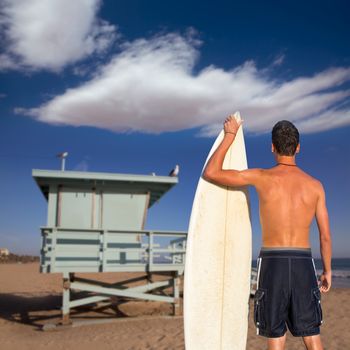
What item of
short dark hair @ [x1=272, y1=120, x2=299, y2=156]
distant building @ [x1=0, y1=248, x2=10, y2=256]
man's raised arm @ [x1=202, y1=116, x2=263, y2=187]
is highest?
short dark hair @ [x1=272, y1=120, x2=299, y2=156]

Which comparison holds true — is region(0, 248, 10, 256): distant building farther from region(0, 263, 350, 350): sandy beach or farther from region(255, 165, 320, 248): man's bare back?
region(255, 165, 320, 248): man's bare back

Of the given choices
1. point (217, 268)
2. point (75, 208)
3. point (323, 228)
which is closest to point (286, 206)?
point (323, 228)

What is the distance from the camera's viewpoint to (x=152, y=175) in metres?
13.3

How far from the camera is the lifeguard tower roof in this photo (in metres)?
12.6

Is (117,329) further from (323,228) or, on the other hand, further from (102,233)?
(323,228)

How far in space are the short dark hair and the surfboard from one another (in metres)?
0.59

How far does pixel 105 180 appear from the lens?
13.0 meters

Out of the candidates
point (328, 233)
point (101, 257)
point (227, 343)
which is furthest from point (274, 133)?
point (101, 257)

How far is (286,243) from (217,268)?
82 centimetres

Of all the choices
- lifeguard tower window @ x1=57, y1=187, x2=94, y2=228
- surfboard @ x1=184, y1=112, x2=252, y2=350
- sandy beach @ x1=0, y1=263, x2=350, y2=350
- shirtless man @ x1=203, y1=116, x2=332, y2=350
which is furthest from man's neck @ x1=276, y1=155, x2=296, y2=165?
lifeguard tower window @ x1=57, y1=187, x2=94, y2=228

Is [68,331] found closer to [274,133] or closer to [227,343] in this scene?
[227,343]

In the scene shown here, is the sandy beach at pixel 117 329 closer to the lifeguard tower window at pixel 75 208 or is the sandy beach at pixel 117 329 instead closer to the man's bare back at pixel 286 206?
the lifeguard tower window at pixel 75 208

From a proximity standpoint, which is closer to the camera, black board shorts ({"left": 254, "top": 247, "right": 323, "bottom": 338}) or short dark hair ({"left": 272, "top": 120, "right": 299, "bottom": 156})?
black board shorts ({"left": 254, "top": 247, "right": 323, "bottom": 338})

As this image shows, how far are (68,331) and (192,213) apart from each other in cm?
842
